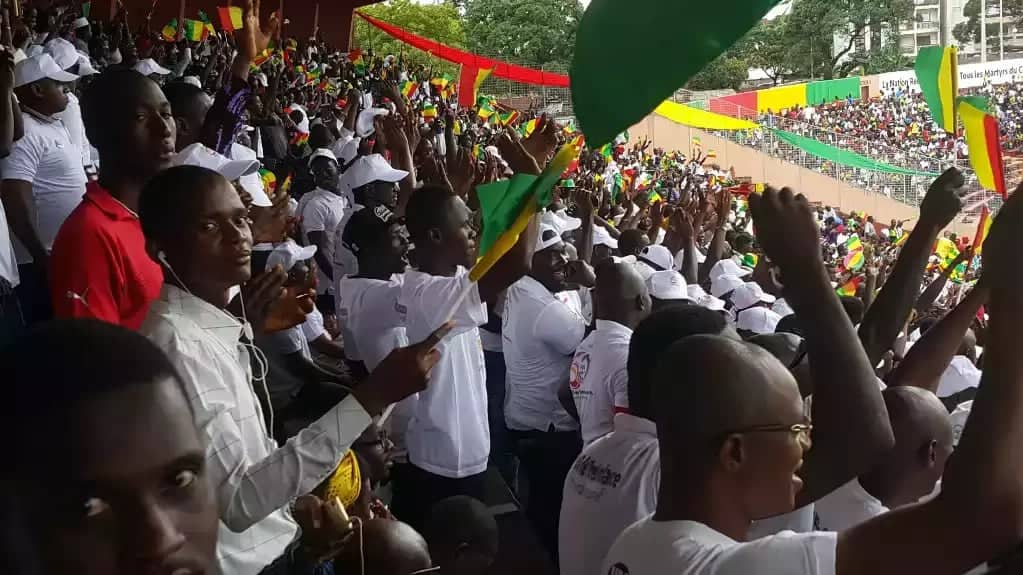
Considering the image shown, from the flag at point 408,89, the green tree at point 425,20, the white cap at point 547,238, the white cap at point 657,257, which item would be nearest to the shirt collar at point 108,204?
the white cap at point 547,238

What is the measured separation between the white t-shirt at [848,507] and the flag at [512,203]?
2.89 feet

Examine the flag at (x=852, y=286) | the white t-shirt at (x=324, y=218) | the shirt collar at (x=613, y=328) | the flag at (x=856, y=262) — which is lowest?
the flag at (x=856, y=262)

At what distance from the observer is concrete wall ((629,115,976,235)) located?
88.9ft

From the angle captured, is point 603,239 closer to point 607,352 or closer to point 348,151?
point 348,151

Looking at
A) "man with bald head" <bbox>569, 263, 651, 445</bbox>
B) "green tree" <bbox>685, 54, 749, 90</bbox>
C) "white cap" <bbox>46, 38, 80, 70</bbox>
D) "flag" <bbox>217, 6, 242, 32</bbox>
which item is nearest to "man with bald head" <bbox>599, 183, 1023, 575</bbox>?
"man with bald head" <bbox>569, 263, 651, 445</bbox>

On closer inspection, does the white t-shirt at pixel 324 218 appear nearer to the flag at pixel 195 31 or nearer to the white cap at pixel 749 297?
the white cap at pixel 749 297

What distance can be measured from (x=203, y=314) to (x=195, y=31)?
531 inches

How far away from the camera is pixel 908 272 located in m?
2.51

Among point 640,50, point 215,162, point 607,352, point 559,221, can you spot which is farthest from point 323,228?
point 640,50

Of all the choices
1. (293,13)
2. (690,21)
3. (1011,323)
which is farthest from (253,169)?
(293,13)

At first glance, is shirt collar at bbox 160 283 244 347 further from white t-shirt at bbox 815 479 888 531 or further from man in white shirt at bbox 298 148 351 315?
man in white shirt at bbox 298 148 351 315

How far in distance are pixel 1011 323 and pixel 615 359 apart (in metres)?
2.31

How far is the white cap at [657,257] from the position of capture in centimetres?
684

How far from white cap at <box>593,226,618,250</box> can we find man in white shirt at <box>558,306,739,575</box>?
4.52 metres
